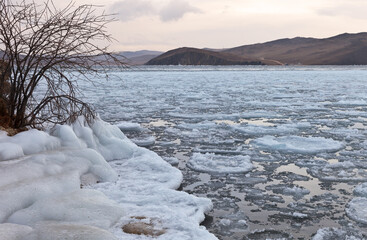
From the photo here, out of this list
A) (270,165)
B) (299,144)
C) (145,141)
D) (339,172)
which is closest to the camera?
(339,172)

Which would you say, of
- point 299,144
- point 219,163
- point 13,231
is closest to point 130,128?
point 219,163

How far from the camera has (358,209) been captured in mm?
4105

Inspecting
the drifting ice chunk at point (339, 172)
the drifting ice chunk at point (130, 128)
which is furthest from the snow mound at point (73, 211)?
the drifting ice chunk at point (130, 128)

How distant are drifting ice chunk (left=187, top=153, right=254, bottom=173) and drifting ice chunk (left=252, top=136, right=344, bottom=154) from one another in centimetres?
111

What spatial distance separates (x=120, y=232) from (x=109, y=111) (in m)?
9.19

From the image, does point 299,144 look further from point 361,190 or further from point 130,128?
point 130,128

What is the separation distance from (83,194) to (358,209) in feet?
10.1

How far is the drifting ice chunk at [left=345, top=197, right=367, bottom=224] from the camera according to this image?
12.7 feet

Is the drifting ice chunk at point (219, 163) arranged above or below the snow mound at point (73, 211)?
below

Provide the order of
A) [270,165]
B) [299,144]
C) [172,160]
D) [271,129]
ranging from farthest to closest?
[271,129]
[299,144]
[172,160]
[270,165]

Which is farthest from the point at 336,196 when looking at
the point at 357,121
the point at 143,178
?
the point at 357,121

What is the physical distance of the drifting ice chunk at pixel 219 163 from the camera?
18.3 feet

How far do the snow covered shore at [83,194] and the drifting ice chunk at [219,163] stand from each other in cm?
53

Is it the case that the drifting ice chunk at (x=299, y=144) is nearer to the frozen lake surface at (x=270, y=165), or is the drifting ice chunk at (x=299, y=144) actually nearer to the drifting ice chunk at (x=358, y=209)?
the frozen lake surface at (x=270, y=165)
